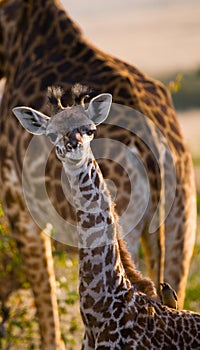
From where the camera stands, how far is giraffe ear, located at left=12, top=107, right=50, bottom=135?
15.2 ft

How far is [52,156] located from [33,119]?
1.34 metres

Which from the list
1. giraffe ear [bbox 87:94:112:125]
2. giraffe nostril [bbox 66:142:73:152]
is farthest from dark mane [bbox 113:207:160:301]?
giraffe nostril [bbox 66:142:73:152]

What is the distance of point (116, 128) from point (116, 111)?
12 cm

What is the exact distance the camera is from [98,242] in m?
4.72

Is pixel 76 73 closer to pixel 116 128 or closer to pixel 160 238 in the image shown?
pixel 116 128

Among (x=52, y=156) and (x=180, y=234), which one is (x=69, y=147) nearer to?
(x=52, y=156)

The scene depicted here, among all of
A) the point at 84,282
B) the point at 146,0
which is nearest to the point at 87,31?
the point at 146,0

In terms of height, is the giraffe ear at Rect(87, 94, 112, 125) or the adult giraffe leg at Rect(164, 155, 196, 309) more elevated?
the giraffe ear at Rect(87, 94, 112, 125)

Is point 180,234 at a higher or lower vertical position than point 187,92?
Answer: lower

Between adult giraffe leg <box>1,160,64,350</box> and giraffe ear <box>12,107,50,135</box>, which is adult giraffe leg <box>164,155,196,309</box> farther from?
giraffe ear <box>12,107,50,135</box>

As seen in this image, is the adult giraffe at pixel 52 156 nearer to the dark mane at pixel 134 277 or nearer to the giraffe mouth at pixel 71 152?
the dark mane at pixel 134 277

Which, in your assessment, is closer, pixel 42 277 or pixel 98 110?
pixel 98 110

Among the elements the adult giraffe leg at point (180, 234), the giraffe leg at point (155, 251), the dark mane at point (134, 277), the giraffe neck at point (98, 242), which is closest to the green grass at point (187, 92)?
the adult giraffe leg at point (180, 234)

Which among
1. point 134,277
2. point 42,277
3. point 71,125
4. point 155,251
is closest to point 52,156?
point 155,251
